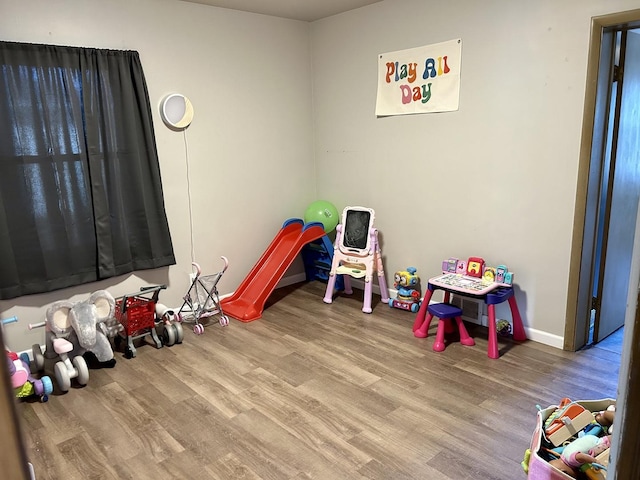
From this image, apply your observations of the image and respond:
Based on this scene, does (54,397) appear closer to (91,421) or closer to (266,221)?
(91,421)

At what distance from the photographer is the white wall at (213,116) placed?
3.33 meters

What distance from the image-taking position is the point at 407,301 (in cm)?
402

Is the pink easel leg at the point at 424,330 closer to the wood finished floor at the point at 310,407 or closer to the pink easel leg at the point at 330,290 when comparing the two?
the wood finished floor at the point at 310,407

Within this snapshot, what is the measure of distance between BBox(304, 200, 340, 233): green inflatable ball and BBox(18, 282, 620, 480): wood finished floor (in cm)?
119

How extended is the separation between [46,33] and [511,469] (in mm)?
3705

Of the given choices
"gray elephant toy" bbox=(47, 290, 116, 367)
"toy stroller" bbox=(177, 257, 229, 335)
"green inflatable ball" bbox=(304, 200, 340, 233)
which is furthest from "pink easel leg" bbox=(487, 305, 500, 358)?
"gray elephant toy" bbox=(47, 290, 116, 367)

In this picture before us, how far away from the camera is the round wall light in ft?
12.3

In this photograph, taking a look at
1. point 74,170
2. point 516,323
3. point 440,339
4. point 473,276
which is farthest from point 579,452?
point 74,170

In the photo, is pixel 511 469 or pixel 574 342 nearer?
pixel 511 469

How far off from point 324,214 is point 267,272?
2.56 feet

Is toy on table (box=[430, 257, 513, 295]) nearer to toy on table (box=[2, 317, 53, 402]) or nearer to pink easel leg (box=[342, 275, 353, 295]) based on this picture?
pink easel leg (box=[342, 275, 353, 295])

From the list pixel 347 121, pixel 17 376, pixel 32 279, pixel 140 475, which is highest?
pixel 347 121

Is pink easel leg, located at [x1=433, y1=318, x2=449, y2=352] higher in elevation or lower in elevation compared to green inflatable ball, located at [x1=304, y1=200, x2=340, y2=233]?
lower

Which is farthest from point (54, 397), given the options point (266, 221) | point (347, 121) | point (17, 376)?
point (347, 121)
